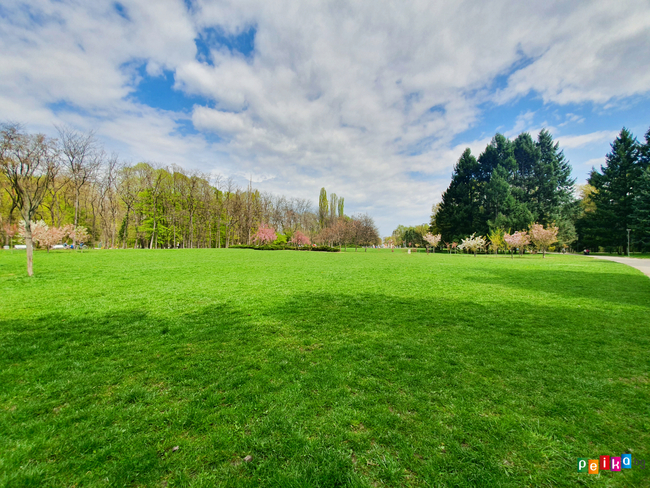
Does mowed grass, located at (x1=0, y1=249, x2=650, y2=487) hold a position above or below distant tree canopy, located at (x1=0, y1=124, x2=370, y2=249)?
below

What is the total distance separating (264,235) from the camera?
53.7 metres

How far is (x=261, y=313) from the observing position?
23.9 feet

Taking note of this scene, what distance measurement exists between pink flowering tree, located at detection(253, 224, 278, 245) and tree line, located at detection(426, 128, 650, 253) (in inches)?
1485

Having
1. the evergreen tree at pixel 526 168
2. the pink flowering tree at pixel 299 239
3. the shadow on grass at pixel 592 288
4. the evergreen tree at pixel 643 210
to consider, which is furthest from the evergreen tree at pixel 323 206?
the shadow on grass at pixel 592 288

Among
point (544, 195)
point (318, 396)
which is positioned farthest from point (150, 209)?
point (544, 195)

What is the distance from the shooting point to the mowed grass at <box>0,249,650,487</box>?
2314 mm

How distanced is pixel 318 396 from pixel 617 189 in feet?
218

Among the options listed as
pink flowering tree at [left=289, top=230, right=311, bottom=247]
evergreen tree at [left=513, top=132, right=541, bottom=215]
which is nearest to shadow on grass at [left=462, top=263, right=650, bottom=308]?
pink flowering tree at [left=289, top=230, right=311, bottom=247]

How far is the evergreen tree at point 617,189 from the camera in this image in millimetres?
43344

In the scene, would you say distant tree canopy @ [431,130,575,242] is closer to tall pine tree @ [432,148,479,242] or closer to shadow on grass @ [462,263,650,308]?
tall pine tree @ [432,148,479,242]

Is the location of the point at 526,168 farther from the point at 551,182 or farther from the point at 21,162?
the point at 21,162

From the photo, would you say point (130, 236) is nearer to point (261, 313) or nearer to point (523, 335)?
point (261, 313)

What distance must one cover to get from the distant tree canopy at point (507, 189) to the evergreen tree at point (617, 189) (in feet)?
15.7

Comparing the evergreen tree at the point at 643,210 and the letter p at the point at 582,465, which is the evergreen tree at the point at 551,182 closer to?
the evergreen tree at the point at 643,210
